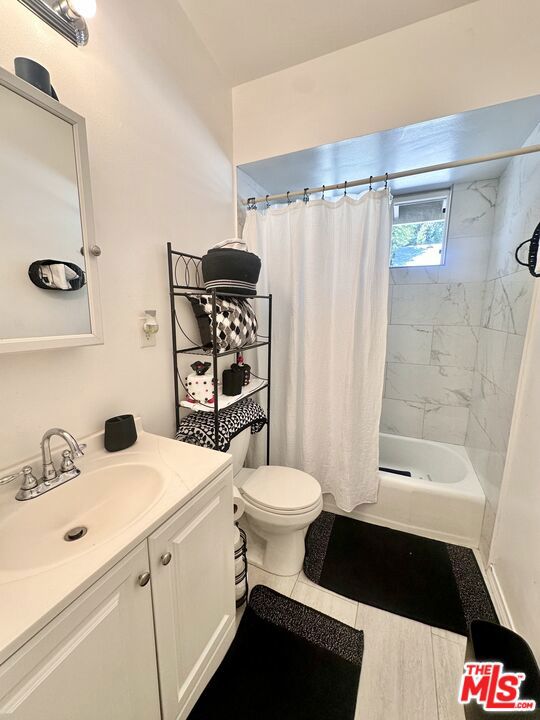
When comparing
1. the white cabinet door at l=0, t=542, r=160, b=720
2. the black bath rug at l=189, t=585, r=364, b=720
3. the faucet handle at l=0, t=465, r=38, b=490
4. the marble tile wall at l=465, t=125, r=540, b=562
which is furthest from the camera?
the marble tile wall at l=465, t=125, r=540, b=562

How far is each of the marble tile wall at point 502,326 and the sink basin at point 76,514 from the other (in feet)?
5.47

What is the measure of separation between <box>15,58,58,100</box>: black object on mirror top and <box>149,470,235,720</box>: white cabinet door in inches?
49.4

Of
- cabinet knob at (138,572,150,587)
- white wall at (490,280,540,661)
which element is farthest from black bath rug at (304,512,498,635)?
cabinet knob at (138,572,150,587)

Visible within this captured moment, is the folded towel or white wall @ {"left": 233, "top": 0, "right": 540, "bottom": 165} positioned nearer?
white wall @ {"left": 233, "top": 0, "right": 540, "bottom": 165}

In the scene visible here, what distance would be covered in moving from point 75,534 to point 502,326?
2197mm

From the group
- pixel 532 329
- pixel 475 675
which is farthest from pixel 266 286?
pixel 475 675

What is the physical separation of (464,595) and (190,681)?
129cm

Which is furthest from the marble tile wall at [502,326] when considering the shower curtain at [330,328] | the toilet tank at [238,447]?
the toilet tank at [238,447]

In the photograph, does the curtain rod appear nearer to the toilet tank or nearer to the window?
the window

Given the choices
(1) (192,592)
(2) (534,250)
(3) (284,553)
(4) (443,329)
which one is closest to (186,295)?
(1) (192,592)

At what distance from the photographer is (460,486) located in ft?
5.66

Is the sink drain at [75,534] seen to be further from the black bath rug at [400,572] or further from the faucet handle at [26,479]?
the black bath rug at [400,572]

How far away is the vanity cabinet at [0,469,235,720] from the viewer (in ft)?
1.68

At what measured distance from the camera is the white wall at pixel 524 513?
1.10 meters
